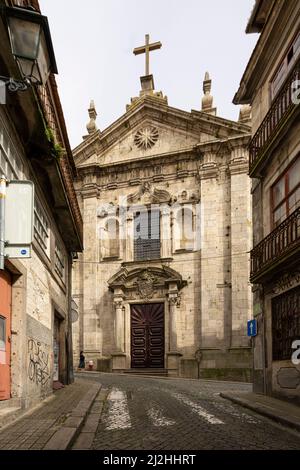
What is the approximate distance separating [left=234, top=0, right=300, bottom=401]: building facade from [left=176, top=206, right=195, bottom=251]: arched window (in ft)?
37.2

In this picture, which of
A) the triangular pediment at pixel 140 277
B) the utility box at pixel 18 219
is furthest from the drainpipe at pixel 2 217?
the triangular pediment at pixel 140 277

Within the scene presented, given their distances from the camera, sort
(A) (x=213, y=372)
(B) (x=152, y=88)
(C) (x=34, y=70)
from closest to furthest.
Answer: (C) (x=34, y=70), (A) (x=213, y=372), (B) (x=152, y=88)

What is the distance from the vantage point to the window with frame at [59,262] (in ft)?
47.5

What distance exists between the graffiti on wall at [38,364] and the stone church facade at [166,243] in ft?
43.9

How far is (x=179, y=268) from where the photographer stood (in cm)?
2550

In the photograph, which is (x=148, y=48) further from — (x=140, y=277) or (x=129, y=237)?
(x=140, y=277)

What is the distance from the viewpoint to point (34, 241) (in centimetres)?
1018

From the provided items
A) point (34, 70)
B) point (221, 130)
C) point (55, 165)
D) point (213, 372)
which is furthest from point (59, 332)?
point (221, 130)

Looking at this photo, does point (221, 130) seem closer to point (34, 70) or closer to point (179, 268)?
point (179, 268)

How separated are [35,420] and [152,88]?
25476 mm

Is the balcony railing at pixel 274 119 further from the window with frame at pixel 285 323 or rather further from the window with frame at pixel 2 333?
the window with frame at pixel 2 333

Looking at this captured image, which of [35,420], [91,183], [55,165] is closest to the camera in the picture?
[35,420]

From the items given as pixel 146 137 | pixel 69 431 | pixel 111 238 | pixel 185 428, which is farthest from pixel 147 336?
pixel 69 431
